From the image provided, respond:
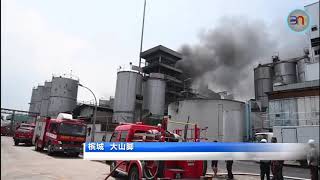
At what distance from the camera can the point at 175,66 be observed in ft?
176

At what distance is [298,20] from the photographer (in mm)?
4305

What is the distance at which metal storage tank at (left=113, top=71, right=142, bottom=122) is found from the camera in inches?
1729

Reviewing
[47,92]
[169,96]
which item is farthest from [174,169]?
[47,92]

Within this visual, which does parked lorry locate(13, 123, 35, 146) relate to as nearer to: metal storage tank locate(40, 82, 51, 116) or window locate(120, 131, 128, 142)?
window locate(120, 131, 128, 142)

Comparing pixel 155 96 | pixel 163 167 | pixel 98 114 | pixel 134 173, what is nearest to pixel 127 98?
pixel 155 96

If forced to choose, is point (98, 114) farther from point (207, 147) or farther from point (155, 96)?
point (207, 147)

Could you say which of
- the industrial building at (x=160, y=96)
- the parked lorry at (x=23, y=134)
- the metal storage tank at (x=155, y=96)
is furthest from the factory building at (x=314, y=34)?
the metal storage tank at (x=155, y=96)

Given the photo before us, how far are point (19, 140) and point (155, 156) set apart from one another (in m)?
30.0

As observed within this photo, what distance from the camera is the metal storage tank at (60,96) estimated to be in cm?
5250

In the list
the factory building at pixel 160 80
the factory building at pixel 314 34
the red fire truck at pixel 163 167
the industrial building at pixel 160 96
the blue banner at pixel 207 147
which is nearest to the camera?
the factory building at pixel 314 34

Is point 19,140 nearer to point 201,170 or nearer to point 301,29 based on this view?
point 201,170

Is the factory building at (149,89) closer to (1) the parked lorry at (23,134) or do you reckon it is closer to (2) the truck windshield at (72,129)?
(1) the parked lorry at (23,134)

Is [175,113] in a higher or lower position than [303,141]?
higher

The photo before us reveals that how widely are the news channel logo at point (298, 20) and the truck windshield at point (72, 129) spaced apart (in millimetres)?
19288
